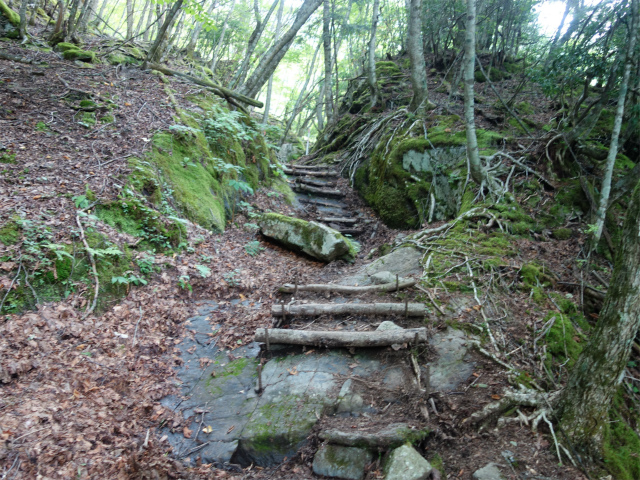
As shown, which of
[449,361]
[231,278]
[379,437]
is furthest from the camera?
[231,278]

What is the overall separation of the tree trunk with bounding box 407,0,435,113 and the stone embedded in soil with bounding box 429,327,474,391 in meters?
8.49

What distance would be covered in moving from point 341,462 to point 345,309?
6.98ft

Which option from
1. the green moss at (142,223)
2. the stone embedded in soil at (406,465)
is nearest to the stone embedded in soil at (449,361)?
the stone embedded in soil at (406,465)

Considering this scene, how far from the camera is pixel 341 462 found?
11.3 feet

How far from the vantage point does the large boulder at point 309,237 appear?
755 centimetres

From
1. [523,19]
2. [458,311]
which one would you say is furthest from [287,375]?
[523,19]

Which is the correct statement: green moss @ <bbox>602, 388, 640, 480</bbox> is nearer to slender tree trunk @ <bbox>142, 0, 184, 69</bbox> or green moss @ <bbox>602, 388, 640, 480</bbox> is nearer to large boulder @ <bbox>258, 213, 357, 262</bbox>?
large boulder @ <bbox>258, 213, 357, 262</bbox>

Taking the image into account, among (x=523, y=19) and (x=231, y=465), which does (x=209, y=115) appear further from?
(x=523, y=19)

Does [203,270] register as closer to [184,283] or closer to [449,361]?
[184,283]

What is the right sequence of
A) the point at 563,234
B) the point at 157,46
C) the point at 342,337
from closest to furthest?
the point at 342,337
the point at 563,234
the point at 157,46

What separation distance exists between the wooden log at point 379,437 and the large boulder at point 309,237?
4277 mm

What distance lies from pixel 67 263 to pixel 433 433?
15.5 ft

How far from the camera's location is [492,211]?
23.5 feet

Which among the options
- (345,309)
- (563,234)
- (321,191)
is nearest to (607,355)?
(345,309)
